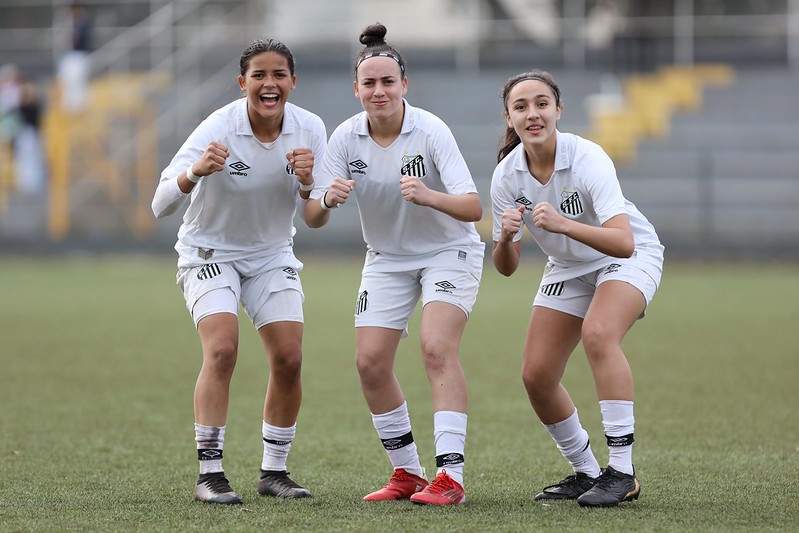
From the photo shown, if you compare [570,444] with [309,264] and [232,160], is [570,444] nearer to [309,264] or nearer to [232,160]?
[232,160]

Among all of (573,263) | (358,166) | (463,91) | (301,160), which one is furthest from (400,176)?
(463,91)

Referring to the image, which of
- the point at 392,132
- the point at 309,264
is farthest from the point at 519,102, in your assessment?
the point at 309,264

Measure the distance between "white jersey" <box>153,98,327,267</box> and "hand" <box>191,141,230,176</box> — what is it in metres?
0.28

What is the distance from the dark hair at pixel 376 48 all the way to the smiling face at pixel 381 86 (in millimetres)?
Answer: 46

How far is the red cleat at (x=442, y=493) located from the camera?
521 centimetres

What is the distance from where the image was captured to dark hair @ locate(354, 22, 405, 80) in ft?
18.2

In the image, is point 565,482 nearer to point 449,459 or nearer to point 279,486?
point 449,459

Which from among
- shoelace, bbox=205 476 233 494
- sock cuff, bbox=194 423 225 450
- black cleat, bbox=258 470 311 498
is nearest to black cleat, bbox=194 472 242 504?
shoelace, bbox=205 476 233 494

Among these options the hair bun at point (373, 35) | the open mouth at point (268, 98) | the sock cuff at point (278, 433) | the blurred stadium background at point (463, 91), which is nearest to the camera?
the open mouth at point (268, 98)

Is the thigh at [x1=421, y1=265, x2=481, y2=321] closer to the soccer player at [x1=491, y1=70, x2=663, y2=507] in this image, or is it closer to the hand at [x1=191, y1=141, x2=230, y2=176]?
the soccer player at [x1=491, y1=70, x2=663, y2=507]

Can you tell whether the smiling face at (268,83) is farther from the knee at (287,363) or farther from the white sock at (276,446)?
the white sock at (276,446)

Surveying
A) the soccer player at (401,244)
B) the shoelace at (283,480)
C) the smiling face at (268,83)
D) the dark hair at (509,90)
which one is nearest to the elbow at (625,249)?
the soccer player at (401,244)

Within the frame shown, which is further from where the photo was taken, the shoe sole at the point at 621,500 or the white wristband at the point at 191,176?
the white wristband at the point at 191,176

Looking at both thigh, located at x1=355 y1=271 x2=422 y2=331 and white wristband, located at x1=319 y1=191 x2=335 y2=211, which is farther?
thigh, located at x1=355 y1=271 x2=422 y2=331
